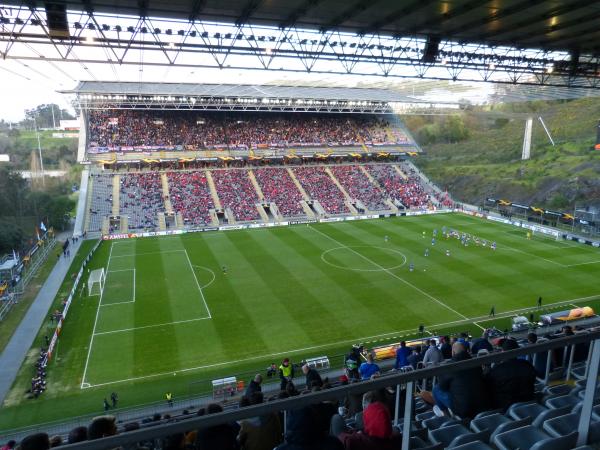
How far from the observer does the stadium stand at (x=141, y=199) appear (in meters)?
41.8

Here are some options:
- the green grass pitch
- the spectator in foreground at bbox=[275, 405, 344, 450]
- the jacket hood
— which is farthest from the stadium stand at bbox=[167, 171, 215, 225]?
the spectator in foreground at bbox=[275, 405, 344, 450]

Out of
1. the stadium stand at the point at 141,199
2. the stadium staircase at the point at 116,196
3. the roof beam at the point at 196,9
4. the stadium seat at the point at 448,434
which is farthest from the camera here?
the stadium staircase at the point at 116,196

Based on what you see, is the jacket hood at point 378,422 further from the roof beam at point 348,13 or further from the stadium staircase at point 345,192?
the stadium staircase at point 345,192

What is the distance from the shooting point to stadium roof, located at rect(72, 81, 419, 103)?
153 feet

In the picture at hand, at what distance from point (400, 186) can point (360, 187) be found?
5.13 m

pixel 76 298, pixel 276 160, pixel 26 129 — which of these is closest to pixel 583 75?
pixel 76 298

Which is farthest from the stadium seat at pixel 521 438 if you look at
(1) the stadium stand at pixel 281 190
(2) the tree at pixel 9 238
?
(1) the stadium stand at pixel 281 190

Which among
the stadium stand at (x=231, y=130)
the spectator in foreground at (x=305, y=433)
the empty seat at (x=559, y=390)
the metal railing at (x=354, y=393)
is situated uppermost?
the stadium stand at (x=231, y=130)

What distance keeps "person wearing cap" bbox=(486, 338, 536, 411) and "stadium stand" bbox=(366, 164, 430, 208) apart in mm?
45943

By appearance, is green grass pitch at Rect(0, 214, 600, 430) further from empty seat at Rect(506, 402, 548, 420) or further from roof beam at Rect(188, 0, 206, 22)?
empty seat at Rect(506, 402, 548, 420)

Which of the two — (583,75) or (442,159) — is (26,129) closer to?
(442,159)

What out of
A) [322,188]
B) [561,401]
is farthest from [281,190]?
[561,401]

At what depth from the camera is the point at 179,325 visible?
21.0 metres

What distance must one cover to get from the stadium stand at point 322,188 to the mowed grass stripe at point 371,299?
693 inches
